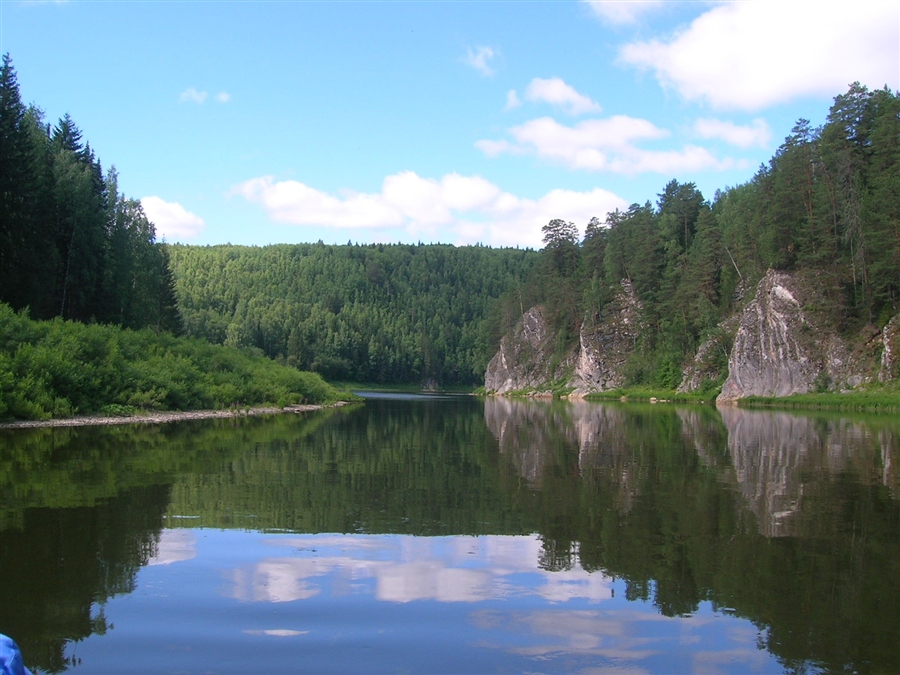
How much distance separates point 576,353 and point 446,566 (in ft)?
348

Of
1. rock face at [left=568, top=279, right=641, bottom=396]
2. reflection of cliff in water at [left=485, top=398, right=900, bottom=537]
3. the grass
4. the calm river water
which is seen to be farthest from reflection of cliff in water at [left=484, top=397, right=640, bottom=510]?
rock face at [left=568, top=279, right=641, bottom=396]

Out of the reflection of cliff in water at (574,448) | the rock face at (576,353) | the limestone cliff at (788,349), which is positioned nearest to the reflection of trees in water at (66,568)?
the reflection of cliff in water at (574,448)

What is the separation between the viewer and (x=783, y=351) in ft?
220

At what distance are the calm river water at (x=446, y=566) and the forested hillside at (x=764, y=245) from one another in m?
46.6

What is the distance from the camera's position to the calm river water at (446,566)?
7465mm

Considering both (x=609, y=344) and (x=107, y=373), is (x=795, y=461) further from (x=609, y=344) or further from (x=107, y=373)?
(x=609, y=344)

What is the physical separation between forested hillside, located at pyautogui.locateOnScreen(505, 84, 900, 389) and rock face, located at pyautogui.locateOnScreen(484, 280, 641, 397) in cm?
238

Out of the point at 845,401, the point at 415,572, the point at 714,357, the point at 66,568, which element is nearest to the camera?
the point at 66,568

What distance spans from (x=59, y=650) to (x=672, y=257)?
98535mm

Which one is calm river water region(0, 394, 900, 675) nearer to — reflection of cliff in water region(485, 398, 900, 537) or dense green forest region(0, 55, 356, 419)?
reflection of cliff in water region(485, 398, 900, 537)

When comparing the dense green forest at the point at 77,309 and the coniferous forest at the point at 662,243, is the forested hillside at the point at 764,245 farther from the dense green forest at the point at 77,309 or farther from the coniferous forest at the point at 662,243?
the dense green forest at the point at 77,309

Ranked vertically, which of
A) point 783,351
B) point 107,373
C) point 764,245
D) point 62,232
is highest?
point 764,245

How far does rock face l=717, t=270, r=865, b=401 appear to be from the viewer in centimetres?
6284

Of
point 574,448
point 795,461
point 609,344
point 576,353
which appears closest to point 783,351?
point 609,344
